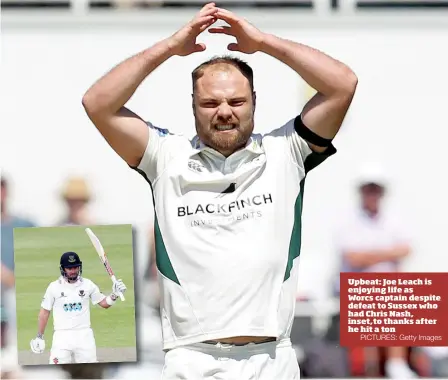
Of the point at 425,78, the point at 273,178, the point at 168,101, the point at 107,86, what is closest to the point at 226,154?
the point at 273,178

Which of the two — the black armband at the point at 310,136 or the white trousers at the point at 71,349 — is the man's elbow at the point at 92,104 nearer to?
the black armband at the point at 310,136

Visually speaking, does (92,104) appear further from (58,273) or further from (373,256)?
(373,256)

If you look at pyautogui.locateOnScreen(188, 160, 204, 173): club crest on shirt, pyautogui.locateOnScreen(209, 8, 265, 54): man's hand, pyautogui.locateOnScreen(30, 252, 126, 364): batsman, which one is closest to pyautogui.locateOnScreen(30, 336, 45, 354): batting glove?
pyautogui.locateOnScreen(30, 252, 126, 364): batsman

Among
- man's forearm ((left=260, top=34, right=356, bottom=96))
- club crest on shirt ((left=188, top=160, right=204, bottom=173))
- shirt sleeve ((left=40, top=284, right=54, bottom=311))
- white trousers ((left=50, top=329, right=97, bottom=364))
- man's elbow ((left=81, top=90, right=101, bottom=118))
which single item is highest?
man's forearm ((left=260, top=34, right=356, bottom=96))

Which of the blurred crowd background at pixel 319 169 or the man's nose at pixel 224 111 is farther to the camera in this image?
the blurred crowd background at pixel 319 169

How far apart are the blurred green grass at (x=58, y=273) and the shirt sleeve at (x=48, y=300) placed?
0.01m

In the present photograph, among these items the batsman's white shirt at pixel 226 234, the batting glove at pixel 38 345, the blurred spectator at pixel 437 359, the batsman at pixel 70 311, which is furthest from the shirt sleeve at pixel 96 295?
the blurred spectator at pixel 437 359

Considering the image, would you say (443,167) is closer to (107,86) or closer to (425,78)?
(425,78)

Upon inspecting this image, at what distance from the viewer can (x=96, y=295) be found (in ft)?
11.0

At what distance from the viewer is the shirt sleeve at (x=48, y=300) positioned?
335 centimetres

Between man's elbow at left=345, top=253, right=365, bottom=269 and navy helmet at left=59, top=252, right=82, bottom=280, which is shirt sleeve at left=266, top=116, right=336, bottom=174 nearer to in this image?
man's elbow at left=345, top=253, right=365, bottom=269

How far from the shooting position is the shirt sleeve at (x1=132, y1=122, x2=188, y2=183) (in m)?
2.29

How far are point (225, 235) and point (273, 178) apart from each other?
0.62 feet

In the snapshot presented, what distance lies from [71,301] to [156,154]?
4.06 ft
